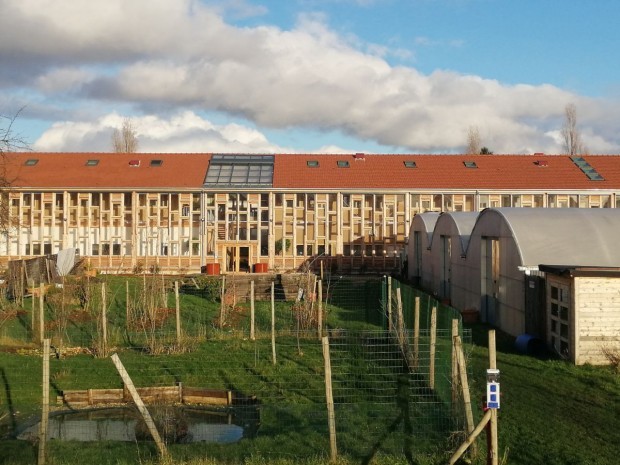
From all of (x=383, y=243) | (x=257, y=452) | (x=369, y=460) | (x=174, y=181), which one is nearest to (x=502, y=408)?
(x=369, y=460)

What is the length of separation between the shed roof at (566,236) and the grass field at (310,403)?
237cm

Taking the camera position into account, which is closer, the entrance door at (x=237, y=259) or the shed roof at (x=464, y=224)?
the shed roof at (x=464, y=224)

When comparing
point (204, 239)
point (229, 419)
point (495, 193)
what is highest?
point (495, 193)

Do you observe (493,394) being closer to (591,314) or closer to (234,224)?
(591,314)

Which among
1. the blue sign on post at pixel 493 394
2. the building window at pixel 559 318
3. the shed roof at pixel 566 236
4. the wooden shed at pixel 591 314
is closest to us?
the blue sign on post at pixel 493 394

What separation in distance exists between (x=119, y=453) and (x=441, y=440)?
390cm

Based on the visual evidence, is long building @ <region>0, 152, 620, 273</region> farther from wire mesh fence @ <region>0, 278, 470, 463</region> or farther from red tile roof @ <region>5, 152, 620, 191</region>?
wire mesh fence @ <region>0, 278, 470, 463</region>

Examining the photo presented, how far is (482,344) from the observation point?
1502cm

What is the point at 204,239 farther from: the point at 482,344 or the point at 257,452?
the point at 257,452

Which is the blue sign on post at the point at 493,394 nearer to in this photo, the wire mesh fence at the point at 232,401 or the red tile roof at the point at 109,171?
the wire mesh fence at the point at 232,401

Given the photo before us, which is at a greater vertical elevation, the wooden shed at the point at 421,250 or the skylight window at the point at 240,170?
the skylight window at the point at 240,170

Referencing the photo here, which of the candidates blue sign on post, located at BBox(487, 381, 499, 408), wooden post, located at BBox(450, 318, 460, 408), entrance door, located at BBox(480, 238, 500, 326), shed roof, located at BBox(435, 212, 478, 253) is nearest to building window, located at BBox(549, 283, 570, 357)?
entrance door, located at BBox(480, 238, 500, 326)

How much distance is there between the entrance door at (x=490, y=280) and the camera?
17.8 m

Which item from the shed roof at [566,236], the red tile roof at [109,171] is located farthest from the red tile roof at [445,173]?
the shed roof at [566,236]
